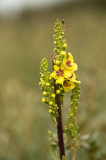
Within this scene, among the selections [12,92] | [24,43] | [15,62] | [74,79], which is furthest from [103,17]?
[74,79]

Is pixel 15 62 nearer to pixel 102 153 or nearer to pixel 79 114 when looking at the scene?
pixel 79 114

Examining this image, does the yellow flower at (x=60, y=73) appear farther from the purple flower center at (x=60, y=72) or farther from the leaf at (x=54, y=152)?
the leaf at (x=54, y=152)

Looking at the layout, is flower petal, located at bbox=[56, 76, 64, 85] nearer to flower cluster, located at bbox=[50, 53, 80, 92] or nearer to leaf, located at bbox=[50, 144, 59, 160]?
flower cluster, located at bbox=[50, 53, 80, 92]

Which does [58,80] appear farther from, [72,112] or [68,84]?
[72,112]

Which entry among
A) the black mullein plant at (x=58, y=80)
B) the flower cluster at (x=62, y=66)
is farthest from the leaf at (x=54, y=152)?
the flower cluster at (x=62, y=66)

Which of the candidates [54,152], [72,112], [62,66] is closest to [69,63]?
[62,66]

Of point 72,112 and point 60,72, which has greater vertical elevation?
point 60,72

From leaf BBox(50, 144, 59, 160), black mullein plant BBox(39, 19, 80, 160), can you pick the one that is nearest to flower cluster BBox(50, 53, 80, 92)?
black mullein plant BBox(39, 19, 80, 160)

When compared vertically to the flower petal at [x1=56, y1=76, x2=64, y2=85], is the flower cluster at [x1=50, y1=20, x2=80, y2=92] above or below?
above
